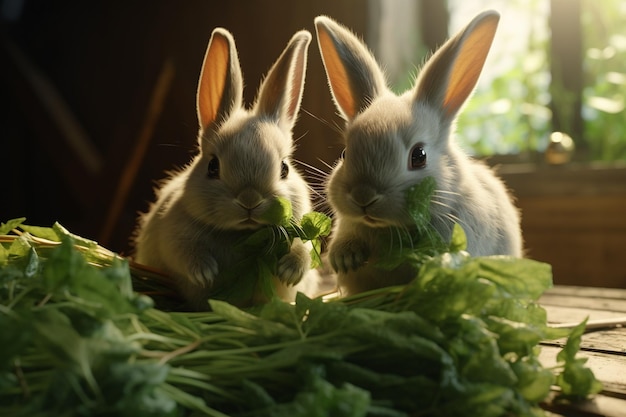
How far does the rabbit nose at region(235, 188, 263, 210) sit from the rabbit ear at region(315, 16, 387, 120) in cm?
42

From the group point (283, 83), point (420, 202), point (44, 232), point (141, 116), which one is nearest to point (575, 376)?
point (420, 202)

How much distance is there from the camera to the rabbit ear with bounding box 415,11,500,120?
4.75ft

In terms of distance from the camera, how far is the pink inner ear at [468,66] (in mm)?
1479

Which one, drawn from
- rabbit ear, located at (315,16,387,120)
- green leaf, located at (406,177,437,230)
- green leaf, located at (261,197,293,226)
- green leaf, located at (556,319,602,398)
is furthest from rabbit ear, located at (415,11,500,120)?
green leaf, located at (556,319,602,398)

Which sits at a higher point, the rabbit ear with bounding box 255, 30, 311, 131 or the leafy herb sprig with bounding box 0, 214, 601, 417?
the rabbit ear with bounding box 255, 30, 311, 131

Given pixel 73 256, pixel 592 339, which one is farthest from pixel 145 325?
pixel 592 339

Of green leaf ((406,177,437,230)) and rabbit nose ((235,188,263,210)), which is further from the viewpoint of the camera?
rabbit nose ((235,188,263,210))

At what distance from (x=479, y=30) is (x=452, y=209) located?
47cm

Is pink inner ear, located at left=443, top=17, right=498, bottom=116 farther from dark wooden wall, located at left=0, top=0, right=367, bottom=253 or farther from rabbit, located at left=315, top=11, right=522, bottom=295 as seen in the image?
dark wooden wall, located at left=0, top=0, right=367, bottom=253

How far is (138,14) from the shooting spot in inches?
182

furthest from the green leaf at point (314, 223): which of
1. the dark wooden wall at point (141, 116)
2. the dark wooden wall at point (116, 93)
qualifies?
the dark wooden wall at point (116, 93)

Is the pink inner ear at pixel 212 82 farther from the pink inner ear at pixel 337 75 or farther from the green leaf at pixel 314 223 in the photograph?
the green leaf at pixel 314 223

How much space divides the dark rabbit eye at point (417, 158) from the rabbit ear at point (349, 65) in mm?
245

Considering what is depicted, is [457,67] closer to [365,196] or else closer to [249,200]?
[365,196]
